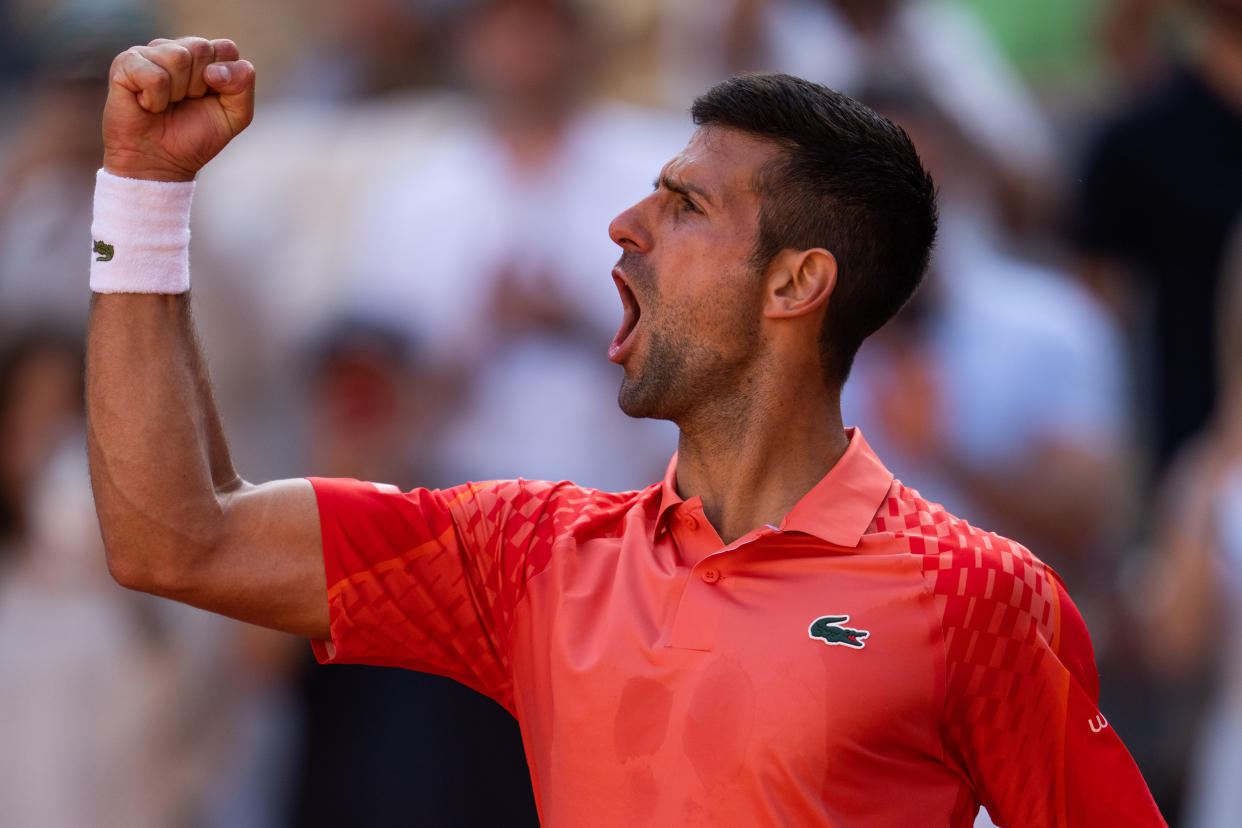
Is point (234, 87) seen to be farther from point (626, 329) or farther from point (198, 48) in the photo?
point (626, 329)

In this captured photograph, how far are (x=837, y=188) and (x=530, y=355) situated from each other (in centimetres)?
255

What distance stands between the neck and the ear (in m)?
0.14

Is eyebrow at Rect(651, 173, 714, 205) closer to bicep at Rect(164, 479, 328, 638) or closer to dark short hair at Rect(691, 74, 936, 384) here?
dark short hair at Rect(691, 74, 936, 384)

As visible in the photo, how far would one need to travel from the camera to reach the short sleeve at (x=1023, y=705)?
2.30 meters

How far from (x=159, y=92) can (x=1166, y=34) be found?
4.61m

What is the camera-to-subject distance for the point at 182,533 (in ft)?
7.68

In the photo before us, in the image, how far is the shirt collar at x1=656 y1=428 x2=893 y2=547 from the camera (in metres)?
2.40

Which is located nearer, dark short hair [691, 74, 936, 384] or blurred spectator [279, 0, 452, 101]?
dark short hair [691, 74, 936, 384]

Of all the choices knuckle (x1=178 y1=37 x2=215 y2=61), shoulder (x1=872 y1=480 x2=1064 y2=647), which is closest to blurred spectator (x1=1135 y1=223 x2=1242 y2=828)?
shoulder (x1=872 y1=480 x2=1064 y2=647)

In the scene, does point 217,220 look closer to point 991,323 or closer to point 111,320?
point 991,323

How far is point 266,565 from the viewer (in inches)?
95.3

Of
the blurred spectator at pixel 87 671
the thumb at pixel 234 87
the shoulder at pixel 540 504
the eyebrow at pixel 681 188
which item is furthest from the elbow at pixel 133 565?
the blurred spectator at pixel 87 671

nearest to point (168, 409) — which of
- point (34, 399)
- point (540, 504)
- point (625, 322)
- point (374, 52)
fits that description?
point (540, 504)

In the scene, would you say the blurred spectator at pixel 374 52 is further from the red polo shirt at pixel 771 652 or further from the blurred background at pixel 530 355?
the red polo shirt at pixel 771 652
